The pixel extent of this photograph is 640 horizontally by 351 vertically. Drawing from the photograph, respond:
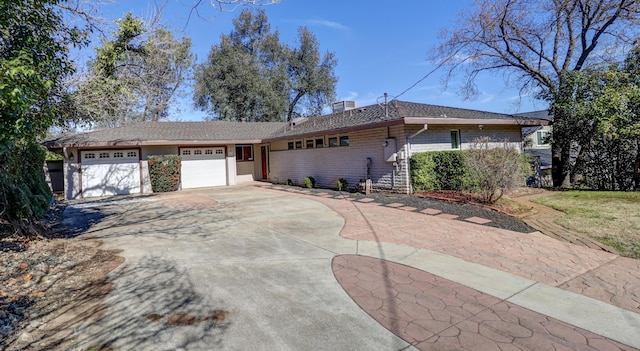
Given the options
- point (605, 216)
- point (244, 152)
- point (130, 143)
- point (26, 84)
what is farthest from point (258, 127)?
point (605, 216)

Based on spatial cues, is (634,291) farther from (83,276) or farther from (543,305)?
(83,276)

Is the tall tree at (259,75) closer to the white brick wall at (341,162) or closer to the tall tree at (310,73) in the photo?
the tall tree at (310,73)

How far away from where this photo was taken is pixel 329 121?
50.5 feet

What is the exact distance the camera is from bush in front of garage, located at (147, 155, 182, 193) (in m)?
14.9

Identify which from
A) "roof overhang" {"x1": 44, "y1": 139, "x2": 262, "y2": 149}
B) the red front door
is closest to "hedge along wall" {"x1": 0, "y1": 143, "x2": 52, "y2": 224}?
"roof overhang" {"x1": 44, "y1": 139, "x2": 262, "y2": 149}

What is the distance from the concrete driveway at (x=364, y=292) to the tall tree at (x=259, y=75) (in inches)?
831

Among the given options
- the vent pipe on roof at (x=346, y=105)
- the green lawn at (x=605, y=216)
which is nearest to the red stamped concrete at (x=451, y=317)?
the green lawn at (x=605, y=216)

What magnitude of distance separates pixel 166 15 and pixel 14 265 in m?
5.97

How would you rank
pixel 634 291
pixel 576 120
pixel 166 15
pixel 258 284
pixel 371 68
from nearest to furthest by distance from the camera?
pixel 634 291 < pixel 258 284 < pixel 166 15 < pixel 576 120 < pixel 371 68

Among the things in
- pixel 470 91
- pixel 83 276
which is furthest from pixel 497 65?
pixel 83 276

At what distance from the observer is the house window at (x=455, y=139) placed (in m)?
12.0

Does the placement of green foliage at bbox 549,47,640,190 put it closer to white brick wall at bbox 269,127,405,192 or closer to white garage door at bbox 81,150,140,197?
white brick wall at bbox 269,127,405,192

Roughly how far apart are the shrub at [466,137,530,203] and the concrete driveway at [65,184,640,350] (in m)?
2.42

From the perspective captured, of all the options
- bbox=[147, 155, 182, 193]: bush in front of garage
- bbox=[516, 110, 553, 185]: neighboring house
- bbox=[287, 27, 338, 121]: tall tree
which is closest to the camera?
bbox=[516, 110, 553, 185]: neighboring house
